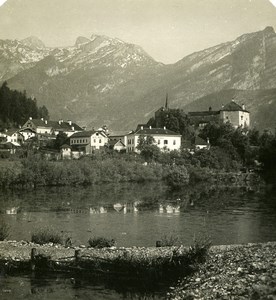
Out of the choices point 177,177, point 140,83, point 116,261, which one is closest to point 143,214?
point 116,261

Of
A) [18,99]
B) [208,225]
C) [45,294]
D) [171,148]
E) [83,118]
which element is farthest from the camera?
[83,118]

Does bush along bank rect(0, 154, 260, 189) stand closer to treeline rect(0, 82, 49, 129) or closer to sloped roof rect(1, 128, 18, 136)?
sloped roof rect(1, 128, 18, 136)

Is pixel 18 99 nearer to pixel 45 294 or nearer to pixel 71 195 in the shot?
pixel 71 195

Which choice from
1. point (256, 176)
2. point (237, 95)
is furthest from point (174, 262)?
point (237, 95)

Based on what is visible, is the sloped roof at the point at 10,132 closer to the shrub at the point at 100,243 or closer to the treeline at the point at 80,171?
the treeline at the point at 80,171

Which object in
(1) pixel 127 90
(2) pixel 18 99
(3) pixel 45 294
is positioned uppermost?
(1) pixel 127 90

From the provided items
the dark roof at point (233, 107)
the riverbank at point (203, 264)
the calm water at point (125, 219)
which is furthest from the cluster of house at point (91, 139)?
the riverbank at point (203, 264)
